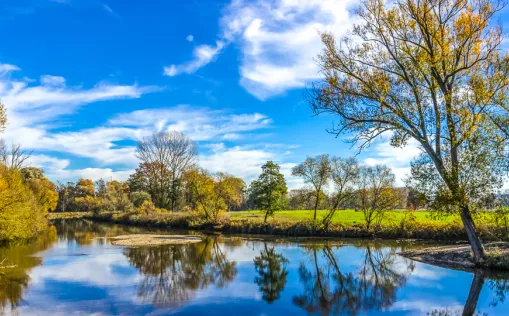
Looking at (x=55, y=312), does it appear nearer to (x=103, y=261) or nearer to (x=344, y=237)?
(x=103, y=261)

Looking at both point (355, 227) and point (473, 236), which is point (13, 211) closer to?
point (473, 236)

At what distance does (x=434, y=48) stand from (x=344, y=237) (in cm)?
2090

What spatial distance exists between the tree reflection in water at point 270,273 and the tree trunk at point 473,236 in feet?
27.0

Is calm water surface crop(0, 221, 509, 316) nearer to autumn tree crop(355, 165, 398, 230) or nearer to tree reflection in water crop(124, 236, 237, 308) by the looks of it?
tree reflection in water crop(124, 236, 237, 308)

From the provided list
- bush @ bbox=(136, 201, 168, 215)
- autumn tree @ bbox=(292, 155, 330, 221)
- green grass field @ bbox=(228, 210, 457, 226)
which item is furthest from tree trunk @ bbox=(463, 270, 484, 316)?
bush @ bbox=(136, 201, 168, 215)

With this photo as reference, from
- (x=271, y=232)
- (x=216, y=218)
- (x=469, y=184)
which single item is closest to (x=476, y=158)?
(x=469, y=184)

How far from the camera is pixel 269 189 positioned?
40719 mm

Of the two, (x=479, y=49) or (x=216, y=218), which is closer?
(x=479, y=49)

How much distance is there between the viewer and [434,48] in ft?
53.5

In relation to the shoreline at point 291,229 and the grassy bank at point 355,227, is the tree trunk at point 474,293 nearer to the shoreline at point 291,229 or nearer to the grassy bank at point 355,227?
the shoreline at point 291,229

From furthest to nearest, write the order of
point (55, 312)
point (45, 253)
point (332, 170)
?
point (332, 170)
point (45, 253)
point (55, 312)

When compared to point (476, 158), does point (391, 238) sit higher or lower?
lower

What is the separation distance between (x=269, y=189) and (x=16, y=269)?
2640 centimetres

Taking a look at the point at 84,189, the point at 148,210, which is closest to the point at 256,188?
the point at 148,210
